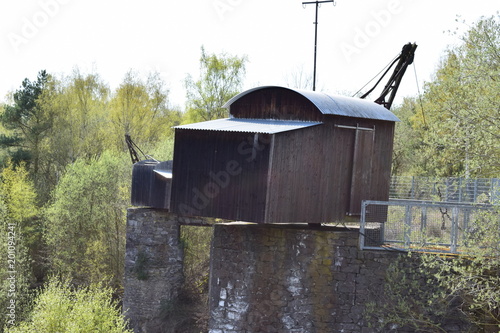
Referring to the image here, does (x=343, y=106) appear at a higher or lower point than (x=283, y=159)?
higher

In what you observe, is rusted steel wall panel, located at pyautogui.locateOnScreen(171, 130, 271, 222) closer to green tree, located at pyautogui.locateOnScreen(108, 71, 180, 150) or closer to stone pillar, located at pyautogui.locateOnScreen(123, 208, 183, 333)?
stone pillar, located at pyautogui.locateOnScreen(123, 208, 183, 333)

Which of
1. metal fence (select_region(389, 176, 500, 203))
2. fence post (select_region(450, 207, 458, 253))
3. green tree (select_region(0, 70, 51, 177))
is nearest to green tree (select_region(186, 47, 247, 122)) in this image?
green tree (select_region(0, 70, 51, 177))

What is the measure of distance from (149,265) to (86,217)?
10.3 meters

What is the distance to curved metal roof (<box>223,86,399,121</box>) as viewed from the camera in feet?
41.6

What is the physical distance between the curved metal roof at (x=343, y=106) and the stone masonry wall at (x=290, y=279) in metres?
2.72

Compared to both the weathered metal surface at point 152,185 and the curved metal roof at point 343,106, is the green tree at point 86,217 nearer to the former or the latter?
the weathered metal surface at point 152,185

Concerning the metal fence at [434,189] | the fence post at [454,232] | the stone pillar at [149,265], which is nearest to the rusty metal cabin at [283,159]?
the fence post at [454,232]

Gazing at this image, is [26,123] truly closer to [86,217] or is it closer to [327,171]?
[86,217]

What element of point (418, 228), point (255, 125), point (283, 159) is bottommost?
point (418, 228)

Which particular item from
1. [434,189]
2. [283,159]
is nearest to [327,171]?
[283,159]

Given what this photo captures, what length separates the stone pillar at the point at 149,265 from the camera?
68.6 ft

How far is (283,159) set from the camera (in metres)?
12.1

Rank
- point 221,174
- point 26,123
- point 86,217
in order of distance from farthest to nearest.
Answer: point 26,123, point 86,217, point 221,174

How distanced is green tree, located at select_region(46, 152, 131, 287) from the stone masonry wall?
16605 millimetres
